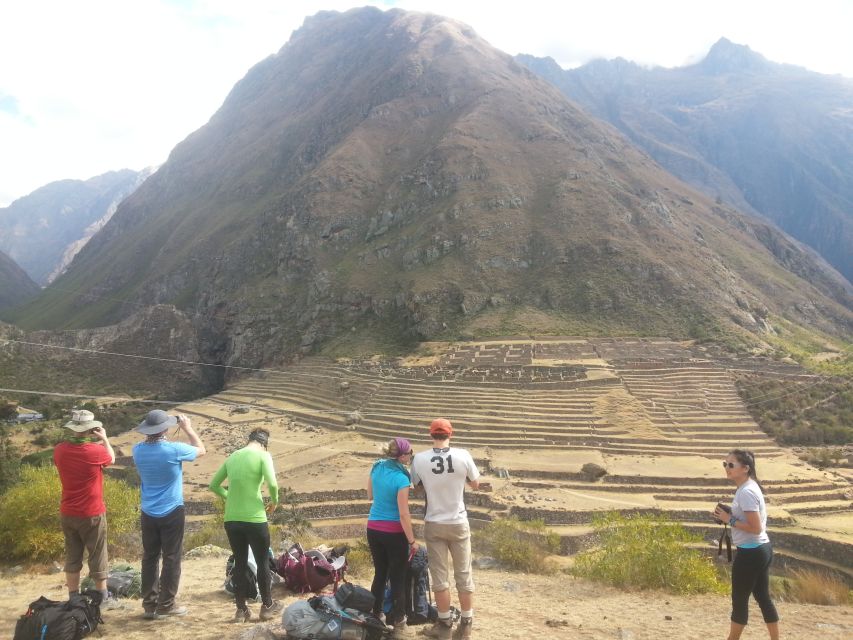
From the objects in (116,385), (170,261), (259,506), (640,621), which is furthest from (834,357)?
(170,261)

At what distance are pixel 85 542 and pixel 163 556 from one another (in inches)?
36.3

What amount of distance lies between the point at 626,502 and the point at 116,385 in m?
51.5

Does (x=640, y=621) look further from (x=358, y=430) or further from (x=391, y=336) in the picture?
(x=391, y=336)

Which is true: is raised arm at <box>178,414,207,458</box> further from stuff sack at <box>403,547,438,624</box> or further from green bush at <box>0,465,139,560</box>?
green bush at <box>0,465,139,560</box>

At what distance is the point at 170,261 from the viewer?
97.8 meters

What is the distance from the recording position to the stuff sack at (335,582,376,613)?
547 centimetres

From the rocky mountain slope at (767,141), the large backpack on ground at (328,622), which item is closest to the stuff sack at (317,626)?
the large backpack on ground at (328,622)

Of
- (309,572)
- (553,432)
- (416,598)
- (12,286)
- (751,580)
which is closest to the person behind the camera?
(751,580)

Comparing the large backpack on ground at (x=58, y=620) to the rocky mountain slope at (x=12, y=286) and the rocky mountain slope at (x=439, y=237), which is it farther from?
the rocky mountain slope at (x=12, y=286)

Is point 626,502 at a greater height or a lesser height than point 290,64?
lesser

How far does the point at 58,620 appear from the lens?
5.04 metres

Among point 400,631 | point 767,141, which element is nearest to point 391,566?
point 400,631

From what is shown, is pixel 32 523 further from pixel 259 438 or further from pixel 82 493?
pixel 259 438

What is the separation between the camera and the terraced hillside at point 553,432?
67.2 ft
